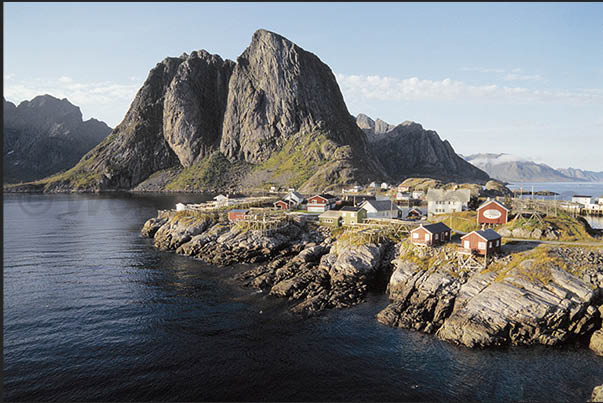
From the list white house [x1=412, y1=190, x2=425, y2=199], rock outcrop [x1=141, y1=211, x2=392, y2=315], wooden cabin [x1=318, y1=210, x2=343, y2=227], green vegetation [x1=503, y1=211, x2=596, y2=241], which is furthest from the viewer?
white house [x1=412, y1=190, x2=425, y2=199]

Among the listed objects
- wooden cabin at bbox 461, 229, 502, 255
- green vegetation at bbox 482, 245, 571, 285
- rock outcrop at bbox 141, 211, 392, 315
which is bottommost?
rock outcrop at bbox 141, 211, 392, 315

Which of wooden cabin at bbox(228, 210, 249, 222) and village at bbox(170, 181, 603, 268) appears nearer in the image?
village at bbox(170, 181, 603, 268)

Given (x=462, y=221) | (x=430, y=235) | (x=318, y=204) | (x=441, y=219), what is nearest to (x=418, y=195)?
(x=318, y=204)

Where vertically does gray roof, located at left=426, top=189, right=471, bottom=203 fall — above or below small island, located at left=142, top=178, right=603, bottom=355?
above

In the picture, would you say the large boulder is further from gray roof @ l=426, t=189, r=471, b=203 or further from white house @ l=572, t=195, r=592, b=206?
white house @ l=572, t=195, r=592, b=206

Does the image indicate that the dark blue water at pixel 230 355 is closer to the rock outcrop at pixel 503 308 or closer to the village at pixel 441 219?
the rock outcrop at pixel 503 308

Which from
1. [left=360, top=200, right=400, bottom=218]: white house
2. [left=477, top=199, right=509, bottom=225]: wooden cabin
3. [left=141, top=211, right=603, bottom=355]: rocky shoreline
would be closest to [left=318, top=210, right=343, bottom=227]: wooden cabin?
[left=360, top=200, right=400, bottom=218]: white house

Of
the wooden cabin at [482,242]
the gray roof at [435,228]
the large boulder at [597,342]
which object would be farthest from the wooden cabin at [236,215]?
the large boulder at [597,342]

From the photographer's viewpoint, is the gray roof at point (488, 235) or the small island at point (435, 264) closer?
the small island at point (435, 264)
